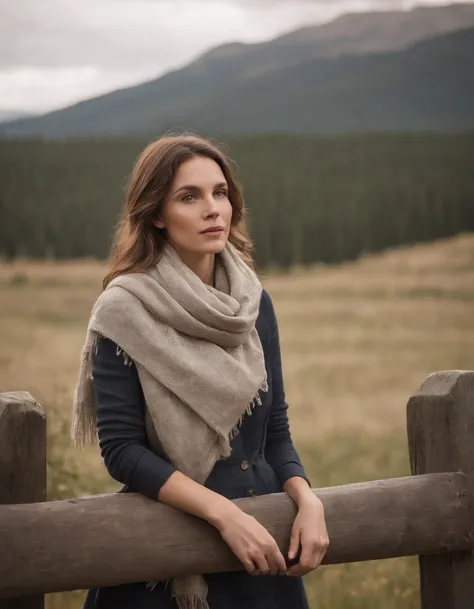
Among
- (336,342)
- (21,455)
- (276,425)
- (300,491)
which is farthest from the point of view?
(336,342)

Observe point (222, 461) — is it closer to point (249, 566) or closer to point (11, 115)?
point (249, 566)

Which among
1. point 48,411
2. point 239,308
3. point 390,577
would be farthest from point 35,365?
point 239,308

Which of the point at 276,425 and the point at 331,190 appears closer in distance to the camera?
the point at 276,425

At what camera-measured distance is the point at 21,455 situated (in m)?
1.53

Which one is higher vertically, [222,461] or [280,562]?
[222,461]

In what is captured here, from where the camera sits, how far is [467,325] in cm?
467

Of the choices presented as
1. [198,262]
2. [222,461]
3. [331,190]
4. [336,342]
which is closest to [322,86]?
[331,190]

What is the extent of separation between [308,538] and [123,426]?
38 cm

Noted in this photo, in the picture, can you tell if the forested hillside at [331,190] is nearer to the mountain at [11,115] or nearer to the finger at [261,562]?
the mountain at [11,115]

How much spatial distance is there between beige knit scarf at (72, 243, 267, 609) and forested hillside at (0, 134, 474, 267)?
9.72ft

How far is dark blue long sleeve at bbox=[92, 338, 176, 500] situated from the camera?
5.11 ft

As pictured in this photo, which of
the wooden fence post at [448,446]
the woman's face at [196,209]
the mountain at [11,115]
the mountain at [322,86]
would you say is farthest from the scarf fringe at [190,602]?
the mountain at [322,86]

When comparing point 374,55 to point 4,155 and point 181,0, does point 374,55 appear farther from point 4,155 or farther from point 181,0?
point 4,155

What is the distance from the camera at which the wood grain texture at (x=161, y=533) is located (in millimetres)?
1490
